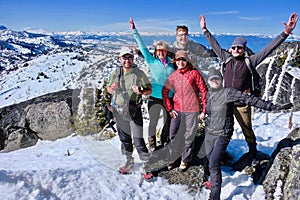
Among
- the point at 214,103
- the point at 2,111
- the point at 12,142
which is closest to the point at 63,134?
the point at 12,142

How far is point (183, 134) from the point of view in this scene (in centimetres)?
561

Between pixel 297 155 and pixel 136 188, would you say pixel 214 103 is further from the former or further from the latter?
pixel 136 188

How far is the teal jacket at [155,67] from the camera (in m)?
5.11

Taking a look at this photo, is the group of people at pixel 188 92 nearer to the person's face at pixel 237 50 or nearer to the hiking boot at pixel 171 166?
the person's face at pixel 237 50

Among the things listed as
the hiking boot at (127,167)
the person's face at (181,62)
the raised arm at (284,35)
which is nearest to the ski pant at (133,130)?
the hiking boot at (127,167)

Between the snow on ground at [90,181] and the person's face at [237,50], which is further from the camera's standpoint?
the person's face at [237,50]

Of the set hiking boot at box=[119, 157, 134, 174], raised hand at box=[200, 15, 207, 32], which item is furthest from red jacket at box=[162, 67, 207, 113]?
hiking boot at box=[119, 157, 134, 174]

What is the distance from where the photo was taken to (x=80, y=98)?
8.34m

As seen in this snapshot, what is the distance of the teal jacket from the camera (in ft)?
16.8

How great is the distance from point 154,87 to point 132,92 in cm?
55

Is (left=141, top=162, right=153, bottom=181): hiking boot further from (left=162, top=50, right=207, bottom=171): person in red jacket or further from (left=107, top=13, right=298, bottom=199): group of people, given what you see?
(left=162, top=50, right=207, bottom=171): person in red jacket

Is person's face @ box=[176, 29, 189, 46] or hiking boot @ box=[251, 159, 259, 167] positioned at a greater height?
person's face @ box=[176, 29, 189, 46]

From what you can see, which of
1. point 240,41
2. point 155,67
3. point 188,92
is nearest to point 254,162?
point 188,92

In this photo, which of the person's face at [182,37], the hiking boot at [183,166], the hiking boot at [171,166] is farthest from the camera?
the hiking boot at [171,166]
